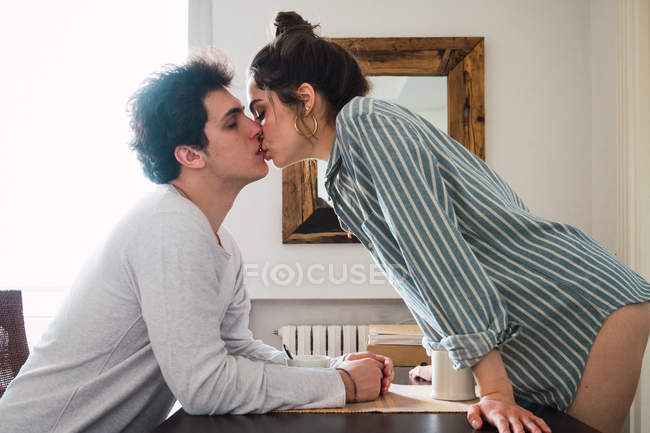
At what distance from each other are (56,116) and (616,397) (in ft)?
9.81

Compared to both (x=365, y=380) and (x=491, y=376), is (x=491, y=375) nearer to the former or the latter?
(x=491, y=376)

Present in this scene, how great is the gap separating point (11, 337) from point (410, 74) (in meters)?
2.11

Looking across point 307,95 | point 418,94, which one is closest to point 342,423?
point 307,95

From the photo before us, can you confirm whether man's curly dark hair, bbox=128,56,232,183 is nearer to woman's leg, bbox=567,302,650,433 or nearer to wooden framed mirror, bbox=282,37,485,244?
woman's leg, bbox=567,302,650,433

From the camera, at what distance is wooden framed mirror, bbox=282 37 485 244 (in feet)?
9.31

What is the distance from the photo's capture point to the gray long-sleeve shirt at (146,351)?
3.09 feet

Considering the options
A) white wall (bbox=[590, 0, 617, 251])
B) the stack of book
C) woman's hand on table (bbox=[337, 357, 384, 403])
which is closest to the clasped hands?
woman's hand on table (bbox=[337, 357, 384, 403])

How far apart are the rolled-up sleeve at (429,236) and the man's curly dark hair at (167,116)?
0.51 metres

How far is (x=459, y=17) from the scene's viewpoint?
9.50 ft

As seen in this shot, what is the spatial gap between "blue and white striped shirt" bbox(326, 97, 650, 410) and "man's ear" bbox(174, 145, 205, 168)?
0.48 metres

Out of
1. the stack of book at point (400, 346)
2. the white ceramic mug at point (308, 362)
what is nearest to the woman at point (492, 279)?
the white ceramic mug at point (308, 362)

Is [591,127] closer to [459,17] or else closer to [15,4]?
[459,17]

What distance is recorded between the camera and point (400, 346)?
242 cm

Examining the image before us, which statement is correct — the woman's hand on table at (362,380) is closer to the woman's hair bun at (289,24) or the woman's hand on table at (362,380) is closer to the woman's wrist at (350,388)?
the woman's wrist at (350,388)
